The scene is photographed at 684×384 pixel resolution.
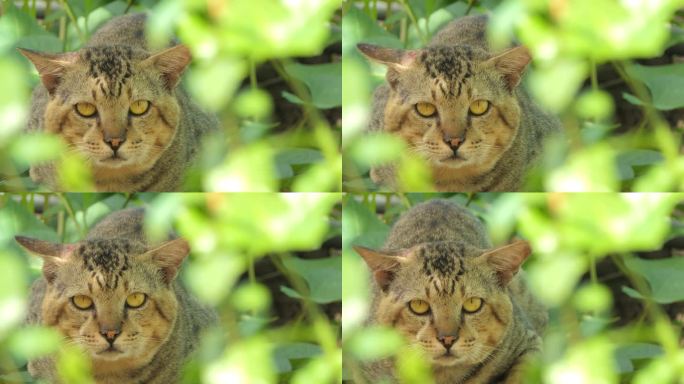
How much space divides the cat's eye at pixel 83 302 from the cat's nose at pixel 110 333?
63 mm

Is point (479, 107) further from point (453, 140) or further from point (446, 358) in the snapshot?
point (446, 358)

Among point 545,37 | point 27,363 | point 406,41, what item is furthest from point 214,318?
point 545,37

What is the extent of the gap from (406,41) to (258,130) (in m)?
0.41

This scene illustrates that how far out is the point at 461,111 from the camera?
2008 millimetres

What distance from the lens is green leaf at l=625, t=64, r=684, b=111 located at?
7.06 feet

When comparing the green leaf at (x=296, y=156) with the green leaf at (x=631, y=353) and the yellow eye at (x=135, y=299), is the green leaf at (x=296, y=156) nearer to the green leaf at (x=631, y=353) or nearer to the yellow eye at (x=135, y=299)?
the yellow eye at (x=135, y=299)

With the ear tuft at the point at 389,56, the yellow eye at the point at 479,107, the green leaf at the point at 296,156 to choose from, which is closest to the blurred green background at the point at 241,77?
the green leaf at the point at 296,156

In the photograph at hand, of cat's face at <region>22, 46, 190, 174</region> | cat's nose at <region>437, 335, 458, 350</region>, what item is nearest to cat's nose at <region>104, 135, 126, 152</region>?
cat's face at <region>22, 46, 190, 174</region>

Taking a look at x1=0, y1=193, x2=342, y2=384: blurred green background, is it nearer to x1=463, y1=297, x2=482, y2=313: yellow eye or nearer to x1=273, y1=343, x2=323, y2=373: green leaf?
x1=273, y1=343, x2=323, y2=373: green leaf

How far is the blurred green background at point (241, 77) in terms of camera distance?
2092 millimetres

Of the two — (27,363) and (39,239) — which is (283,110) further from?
(27,363)

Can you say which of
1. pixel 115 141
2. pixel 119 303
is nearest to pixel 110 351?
pixel 119 303

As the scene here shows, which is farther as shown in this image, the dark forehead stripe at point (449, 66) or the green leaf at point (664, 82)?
the green leaf at point (664, 82)

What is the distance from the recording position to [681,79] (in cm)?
216
